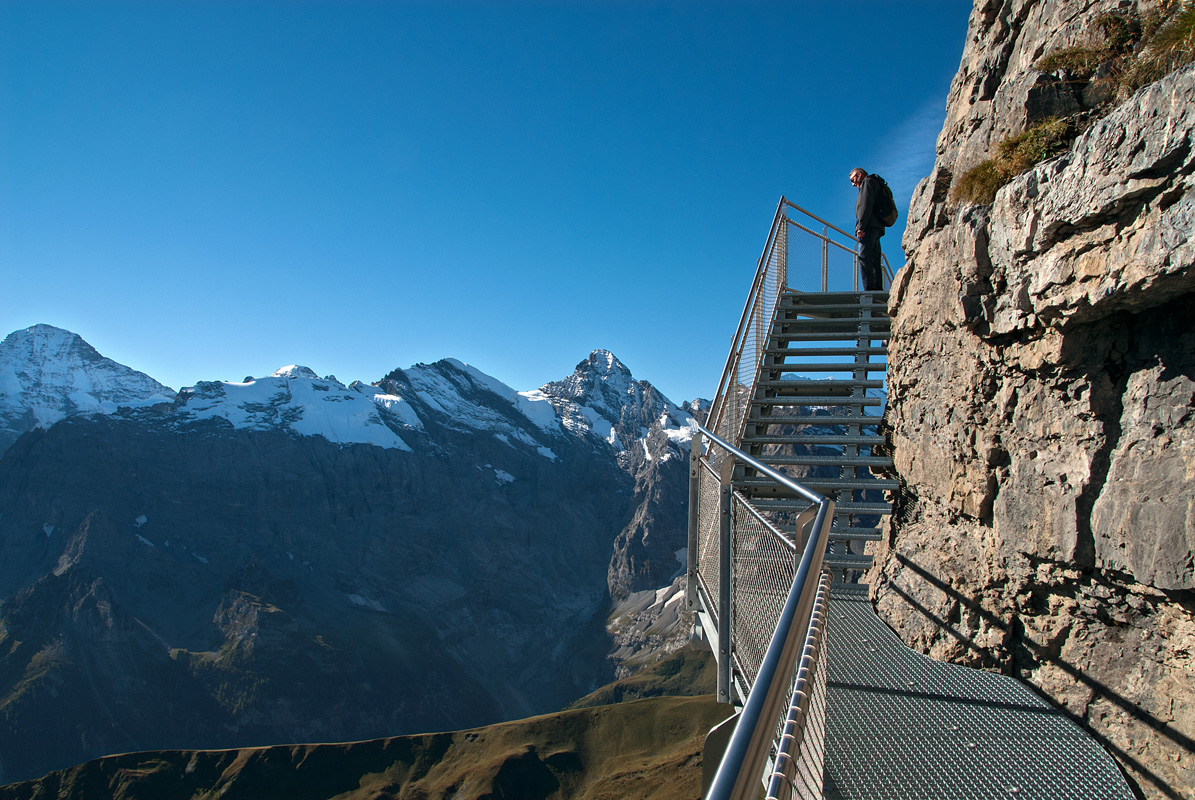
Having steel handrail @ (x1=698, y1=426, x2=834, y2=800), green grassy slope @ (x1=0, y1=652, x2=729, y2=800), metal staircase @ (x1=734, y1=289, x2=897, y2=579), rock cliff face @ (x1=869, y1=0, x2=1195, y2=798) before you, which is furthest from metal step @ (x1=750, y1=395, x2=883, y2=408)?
green grassy slope @ (x1=0, y1=652, x2=729, y2=800)

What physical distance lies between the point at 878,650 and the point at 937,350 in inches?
102

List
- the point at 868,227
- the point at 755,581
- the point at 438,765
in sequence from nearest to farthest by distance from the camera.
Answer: the point at 755,581, the point at 868,227, the point at 438,765

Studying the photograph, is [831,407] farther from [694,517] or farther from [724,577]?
[724,577]

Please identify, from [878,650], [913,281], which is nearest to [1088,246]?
[913,281]

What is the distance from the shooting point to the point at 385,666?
16738cm

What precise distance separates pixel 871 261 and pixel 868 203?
1.12m

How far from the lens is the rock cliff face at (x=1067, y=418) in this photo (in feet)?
11.9

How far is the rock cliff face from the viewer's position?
3633mm

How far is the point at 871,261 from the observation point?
1237 cm

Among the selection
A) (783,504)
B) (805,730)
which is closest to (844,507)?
(783,504)

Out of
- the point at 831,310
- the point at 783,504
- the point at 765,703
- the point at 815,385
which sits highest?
the point at 831,310

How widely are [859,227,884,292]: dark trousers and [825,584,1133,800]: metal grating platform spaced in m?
8.62

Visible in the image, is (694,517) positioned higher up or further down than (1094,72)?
further down

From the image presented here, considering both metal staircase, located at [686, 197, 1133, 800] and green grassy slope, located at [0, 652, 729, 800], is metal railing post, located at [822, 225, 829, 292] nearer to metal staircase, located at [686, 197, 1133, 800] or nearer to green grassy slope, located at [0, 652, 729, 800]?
metal staircase, located at [686, 197, 1133, 800]
